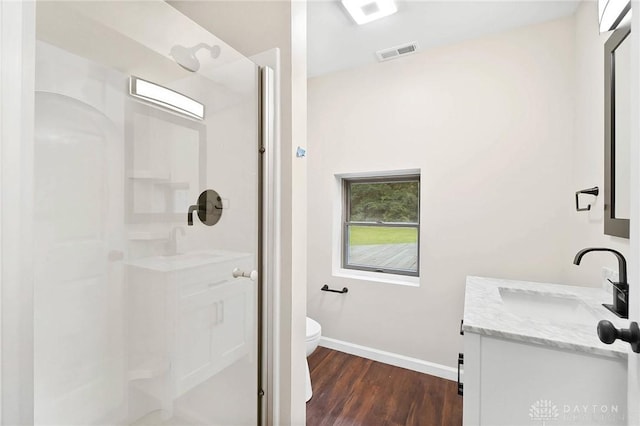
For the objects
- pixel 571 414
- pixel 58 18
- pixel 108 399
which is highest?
pixel 58 18

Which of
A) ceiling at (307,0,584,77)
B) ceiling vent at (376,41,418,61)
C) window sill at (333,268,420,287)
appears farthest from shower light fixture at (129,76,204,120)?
window sill at (333,268,420,287)

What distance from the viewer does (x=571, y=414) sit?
35.5 inches

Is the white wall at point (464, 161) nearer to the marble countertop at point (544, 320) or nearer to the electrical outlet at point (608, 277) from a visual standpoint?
the electrical outlet at point (608, 277)

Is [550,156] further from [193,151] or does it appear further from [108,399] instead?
[108,399]

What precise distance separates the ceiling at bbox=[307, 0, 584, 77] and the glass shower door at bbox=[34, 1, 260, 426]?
0.98 meters

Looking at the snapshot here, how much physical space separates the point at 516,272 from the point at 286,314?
1.59 m

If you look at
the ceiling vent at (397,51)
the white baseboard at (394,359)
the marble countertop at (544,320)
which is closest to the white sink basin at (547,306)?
the marble countertop at (544,320)

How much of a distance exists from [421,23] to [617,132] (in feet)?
4.14

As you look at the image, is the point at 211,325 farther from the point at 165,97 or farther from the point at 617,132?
the point at 617,132

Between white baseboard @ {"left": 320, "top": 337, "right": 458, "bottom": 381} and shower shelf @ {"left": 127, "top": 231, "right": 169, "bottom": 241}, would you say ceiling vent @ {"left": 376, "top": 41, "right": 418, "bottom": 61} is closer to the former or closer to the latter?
shower shelf @ {"left": 127, "top": 231, "right": 169, "bottom": 241}

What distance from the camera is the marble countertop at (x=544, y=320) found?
900mm

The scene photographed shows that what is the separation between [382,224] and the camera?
2488 millimetres

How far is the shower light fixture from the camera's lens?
96cm

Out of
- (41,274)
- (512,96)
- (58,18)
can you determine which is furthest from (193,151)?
(512,96)
